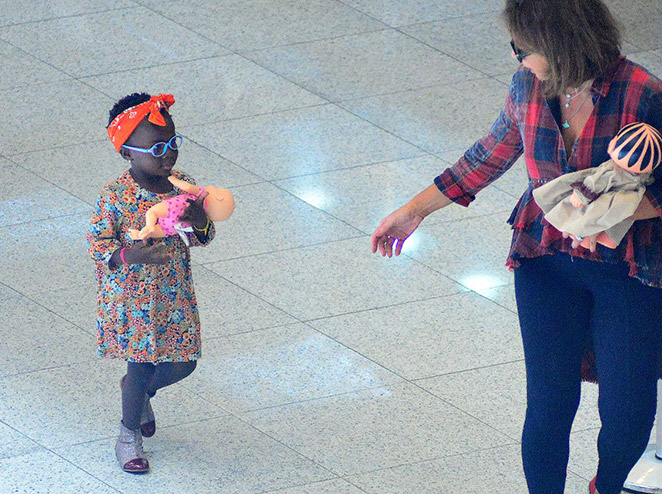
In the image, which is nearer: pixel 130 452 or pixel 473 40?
pixel 130 452

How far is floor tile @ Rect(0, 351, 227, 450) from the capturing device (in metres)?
4.23

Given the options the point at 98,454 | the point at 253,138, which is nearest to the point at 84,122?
the point at 253,138

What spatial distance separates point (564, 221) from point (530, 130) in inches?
10.4

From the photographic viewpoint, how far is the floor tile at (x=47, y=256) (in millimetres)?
5109

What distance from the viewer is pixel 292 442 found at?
13.6ft

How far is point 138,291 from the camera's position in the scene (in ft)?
12.6

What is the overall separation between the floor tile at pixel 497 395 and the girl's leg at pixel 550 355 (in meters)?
0.68

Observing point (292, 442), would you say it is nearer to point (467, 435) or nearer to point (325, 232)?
point (467, 435)

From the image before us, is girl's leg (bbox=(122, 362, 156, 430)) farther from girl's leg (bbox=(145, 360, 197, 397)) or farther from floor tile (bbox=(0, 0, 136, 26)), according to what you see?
floor tile (bbox=(0, 0, 136, 26))

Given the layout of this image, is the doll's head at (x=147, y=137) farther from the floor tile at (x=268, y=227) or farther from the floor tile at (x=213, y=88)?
the floor tile at (x=213, y=88)

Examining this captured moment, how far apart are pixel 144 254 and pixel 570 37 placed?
1419 mm

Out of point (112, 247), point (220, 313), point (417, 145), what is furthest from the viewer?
point (417, 145)

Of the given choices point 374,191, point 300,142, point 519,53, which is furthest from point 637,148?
point 300,142

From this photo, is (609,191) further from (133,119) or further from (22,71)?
(22,71)
